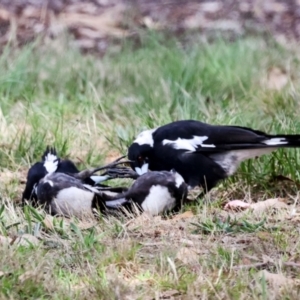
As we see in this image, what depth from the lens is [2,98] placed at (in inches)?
248

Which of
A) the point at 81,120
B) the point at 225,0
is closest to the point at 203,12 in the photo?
the point at 225,0

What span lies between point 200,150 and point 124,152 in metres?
0.76

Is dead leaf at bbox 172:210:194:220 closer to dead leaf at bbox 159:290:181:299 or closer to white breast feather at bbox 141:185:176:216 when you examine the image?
white breast feather at bbox 141:185:176:216

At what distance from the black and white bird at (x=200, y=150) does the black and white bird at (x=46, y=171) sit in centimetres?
28

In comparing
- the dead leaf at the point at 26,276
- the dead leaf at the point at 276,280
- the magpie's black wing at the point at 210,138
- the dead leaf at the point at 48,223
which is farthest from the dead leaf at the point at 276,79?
the dead leaf at the point at 26,276

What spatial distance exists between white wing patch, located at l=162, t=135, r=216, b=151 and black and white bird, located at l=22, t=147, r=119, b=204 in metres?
0.40

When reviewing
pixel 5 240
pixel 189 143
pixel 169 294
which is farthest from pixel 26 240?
pixel 189 143

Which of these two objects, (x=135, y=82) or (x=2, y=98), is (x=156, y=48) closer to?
(x=135, y=82)

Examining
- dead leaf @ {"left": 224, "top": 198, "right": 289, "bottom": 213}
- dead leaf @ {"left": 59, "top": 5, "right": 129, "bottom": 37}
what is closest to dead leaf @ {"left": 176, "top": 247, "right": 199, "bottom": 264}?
dead leaf @ {"left": 224, "top": 198, "right": 289, "bottom": 213}

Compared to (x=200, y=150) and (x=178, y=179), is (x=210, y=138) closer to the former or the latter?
(x=200, y=150)

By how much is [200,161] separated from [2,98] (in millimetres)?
2013

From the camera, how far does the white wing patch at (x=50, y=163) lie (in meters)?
4.79

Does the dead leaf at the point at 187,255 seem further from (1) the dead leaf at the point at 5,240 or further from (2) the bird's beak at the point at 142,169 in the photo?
(2) the bird's beak at the point at 142,169

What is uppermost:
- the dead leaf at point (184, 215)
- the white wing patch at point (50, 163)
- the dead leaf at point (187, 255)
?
the white wing patch at point (50, 163)
